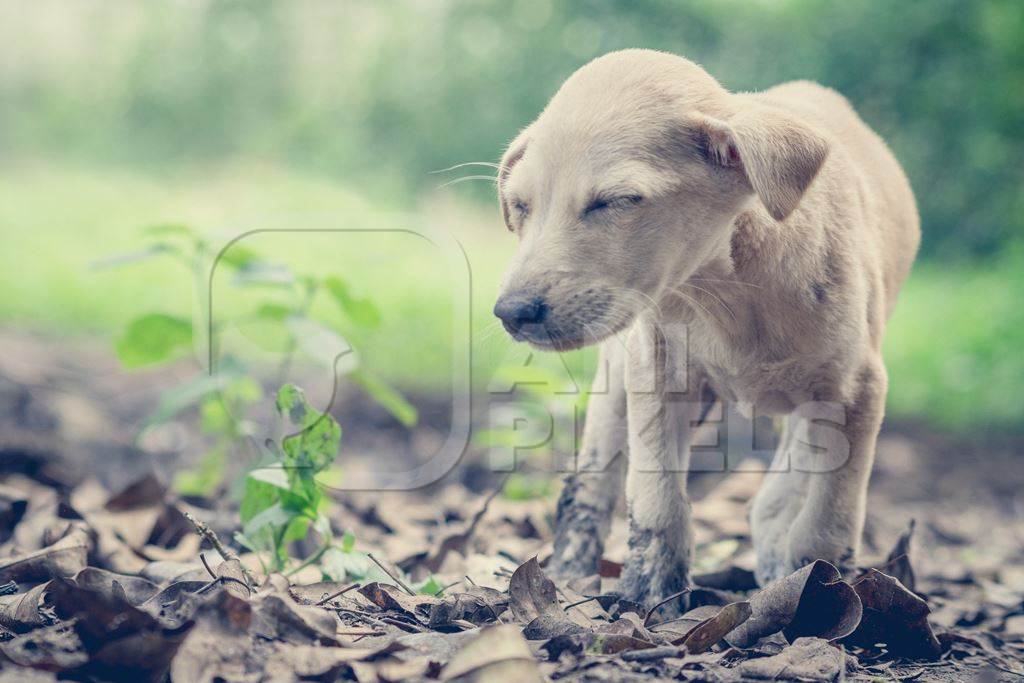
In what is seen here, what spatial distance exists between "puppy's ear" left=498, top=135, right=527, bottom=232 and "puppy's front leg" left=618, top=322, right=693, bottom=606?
605 millimetres

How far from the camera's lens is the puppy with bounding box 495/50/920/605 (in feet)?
10.6

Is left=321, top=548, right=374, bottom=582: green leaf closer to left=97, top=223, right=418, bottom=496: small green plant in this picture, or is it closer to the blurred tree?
left=97, top=223, right=418, bottom=496: small green plant

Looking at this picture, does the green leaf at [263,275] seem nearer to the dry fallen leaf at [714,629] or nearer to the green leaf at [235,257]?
the green leaf at [235,257]

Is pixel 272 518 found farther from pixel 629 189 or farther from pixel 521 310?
pixel 629 189

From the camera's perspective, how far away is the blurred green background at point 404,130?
364 inches

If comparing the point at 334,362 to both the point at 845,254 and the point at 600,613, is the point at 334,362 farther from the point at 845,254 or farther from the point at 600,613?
the point at 845,254

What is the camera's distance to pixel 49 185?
12.7 meters

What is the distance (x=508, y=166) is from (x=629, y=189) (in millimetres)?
662

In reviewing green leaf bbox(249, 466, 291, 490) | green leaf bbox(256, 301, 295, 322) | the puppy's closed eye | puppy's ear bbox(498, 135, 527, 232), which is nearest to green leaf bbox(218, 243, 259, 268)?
green leaf bbox(256, 301, 295, 322)

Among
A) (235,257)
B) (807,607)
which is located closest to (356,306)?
(235,257)

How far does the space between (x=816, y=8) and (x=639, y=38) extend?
6.50 ft

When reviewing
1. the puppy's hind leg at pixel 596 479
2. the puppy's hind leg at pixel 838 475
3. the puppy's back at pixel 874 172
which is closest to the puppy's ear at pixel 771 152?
the puppy's back at pixel 874 172

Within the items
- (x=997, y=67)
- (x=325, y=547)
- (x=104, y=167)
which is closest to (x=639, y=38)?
(x=997, y=67)

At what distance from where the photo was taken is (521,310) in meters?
3.12
